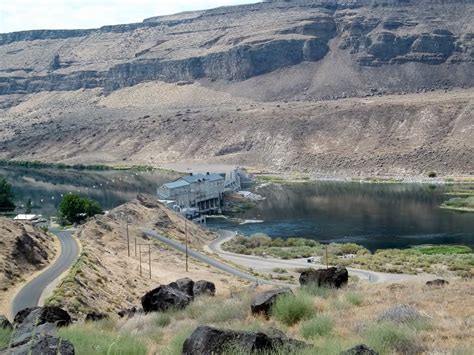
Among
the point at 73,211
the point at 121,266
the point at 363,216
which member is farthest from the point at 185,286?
the point at 363,216

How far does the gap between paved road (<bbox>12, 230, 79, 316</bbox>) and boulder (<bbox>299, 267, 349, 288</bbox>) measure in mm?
10429

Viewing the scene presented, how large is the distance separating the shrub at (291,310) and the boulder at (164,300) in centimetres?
379

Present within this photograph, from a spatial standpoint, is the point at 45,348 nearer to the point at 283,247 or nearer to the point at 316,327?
the point at 316,327

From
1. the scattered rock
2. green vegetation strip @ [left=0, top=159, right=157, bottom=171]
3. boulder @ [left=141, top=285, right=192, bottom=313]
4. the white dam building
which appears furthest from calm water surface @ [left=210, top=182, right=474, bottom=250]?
the scattered rock

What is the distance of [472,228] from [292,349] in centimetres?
6313

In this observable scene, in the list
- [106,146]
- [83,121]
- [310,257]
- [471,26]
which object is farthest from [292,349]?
[471,26]

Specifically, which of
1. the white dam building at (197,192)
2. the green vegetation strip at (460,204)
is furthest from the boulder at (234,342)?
the green vegetation strip at (460,204)

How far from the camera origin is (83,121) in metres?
185

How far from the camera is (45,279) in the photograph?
2955 centimetres

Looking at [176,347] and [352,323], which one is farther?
[352,323]

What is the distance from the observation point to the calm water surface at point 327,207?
65750 mm

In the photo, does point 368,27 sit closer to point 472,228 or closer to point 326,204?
point 326,204

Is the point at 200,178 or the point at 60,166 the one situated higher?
the point at 200,178

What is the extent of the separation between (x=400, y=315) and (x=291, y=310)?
208 centimetres
